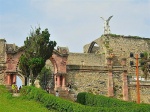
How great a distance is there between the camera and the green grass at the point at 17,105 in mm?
22555

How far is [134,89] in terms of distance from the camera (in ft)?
123

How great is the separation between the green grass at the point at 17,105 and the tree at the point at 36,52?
319 centimetres

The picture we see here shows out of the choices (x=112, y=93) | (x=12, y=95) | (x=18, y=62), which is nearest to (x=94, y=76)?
(x=112, y=93)

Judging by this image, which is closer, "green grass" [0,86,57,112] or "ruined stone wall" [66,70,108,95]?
"green grass" [0,86,57,112]

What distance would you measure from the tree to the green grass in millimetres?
3187

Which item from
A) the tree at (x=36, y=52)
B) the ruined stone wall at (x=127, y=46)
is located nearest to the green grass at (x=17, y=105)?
the tree at (x=36, y=52)

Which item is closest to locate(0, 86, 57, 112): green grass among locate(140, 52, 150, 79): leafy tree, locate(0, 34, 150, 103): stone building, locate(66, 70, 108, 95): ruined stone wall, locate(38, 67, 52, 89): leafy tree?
locate(0, 34, 150, 103): stone building

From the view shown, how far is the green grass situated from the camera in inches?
888

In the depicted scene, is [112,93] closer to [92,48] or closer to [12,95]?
[12,95]

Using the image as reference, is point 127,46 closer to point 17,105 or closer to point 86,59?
point 86,59

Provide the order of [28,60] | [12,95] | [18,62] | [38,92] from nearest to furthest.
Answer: [38,92]
[12,95]
[28,60]
[18,62]

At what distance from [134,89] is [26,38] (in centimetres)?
1449

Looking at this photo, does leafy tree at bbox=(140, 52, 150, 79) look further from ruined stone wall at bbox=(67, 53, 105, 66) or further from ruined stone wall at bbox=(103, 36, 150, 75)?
ruined stone wall at bbox=(67, 53, 105, 66)

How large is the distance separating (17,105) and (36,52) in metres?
6.23
